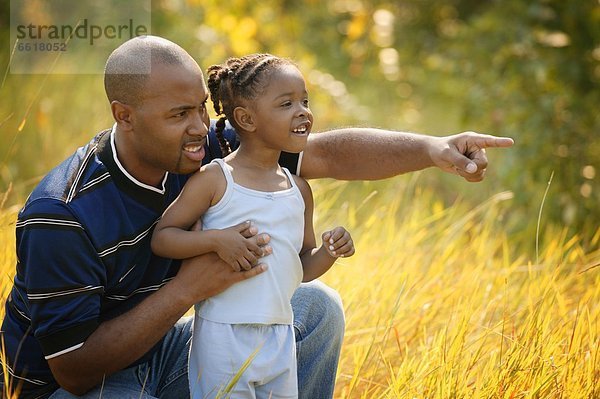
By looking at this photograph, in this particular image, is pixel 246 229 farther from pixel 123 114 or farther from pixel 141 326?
pixel 123 114

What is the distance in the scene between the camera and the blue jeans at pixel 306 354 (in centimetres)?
269

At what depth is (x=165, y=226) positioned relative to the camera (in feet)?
7.92

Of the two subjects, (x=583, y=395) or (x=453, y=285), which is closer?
(x=583, y=395)

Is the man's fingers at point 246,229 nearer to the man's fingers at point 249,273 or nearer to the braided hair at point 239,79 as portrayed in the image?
the man's fingers at point 249,273

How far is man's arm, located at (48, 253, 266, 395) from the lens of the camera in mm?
2361

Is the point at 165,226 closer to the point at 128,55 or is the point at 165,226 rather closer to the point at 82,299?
the point at 82,299

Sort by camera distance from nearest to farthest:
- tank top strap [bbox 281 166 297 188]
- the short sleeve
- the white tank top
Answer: the short sleeve → the white tank top → tank top strap [bbox 281 166 297 188]

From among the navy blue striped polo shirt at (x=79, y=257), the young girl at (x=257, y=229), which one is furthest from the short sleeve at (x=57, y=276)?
the young girl at (x=257, y=229)

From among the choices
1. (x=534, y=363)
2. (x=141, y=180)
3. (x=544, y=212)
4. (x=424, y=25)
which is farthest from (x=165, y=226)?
(x=424, y=25)

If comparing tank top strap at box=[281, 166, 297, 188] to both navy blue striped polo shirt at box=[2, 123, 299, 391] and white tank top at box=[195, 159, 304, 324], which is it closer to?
white tank top at box=[195, 159, 304, 324]

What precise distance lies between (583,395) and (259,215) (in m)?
1.09

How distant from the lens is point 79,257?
92.0 inches

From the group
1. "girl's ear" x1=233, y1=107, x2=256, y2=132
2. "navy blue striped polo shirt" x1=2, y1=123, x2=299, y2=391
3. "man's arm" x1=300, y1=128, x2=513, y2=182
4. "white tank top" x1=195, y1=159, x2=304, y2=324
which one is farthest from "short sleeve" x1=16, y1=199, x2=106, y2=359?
"man's arm" x1=300, y1=128, x2=513, y2=182

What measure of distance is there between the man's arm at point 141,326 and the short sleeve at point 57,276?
0.17 feet
